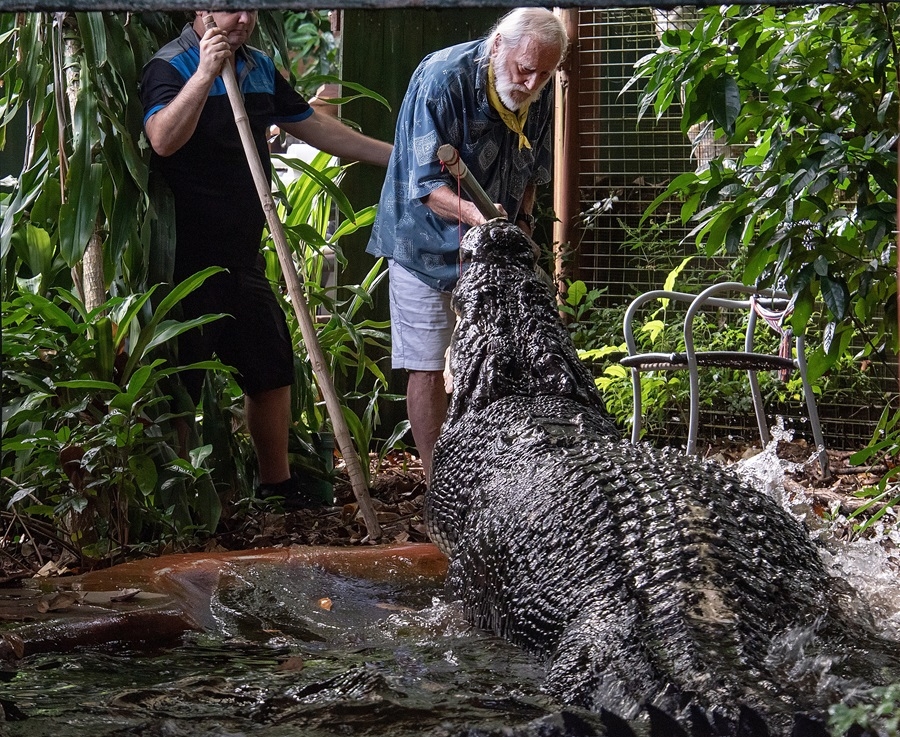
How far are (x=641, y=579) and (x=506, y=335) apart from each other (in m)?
1.24

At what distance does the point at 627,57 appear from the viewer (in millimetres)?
5910

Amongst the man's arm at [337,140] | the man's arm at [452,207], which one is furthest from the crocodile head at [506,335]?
the man's arm at [337,140]

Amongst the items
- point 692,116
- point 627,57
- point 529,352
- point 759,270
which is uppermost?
point 627,57

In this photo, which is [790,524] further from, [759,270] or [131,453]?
[131,453]

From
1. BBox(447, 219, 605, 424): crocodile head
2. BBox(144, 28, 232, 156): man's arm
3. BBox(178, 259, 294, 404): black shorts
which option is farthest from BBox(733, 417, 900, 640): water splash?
BBox(144, 28, 232, 156): man's arm

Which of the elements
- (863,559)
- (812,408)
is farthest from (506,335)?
(812,408)

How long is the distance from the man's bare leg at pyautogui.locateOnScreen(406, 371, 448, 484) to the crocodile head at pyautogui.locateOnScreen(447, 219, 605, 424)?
2.39ft

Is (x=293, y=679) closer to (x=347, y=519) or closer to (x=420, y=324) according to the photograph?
(x=347, y=519)

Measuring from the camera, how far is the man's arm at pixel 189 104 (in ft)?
10.3

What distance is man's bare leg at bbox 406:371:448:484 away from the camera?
3615mm

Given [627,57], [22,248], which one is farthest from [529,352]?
[627,57]

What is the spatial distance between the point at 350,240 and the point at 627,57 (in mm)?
2029

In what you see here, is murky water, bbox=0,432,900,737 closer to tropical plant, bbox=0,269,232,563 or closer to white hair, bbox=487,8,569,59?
tropical plant, bbox=0,269,232,563

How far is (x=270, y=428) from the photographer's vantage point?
12.1ft
